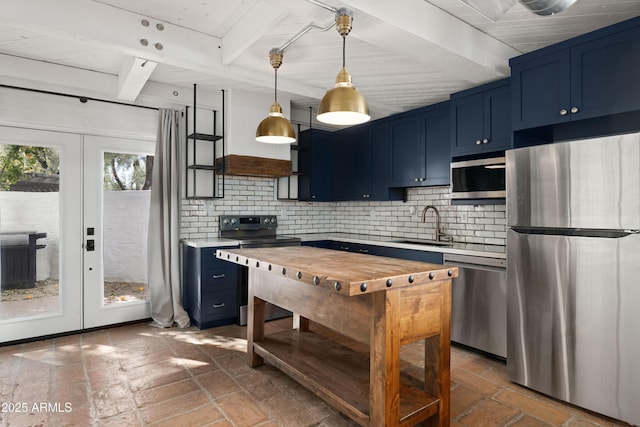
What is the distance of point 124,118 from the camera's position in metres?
4.24

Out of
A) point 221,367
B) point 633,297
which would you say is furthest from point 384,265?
point 221,367

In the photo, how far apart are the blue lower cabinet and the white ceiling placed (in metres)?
1.94

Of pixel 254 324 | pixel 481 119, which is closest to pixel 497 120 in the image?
pixel 481 119

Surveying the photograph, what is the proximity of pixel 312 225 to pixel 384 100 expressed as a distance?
2.36 metres

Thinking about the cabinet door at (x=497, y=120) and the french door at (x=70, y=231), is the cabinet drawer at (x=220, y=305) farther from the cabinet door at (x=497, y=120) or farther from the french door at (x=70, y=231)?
the cabinet door at (x=497, y=120)

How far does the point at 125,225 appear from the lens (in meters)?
4.36

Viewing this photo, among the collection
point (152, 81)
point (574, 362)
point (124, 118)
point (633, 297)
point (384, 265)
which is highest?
point (152, 81)

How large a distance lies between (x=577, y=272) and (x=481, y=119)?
180 centimetres

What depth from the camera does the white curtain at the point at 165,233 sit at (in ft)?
14.1

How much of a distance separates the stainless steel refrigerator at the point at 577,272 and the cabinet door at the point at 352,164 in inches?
99.6

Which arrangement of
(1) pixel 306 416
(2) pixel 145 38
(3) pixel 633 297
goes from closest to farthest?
1. (3) pixel 633 297
2. (1) pixel 306 416
3. (2) pixel 145 38

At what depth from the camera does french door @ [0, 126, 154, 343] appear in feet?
12.1

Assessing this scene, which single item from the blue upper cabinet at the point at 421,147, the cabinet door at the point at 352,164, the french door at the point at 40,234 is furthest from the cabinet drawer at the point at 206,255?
the blue upper cabinet at the point at 421,147

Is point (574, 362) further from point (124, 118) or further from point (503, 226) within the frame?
point (124, 118)
